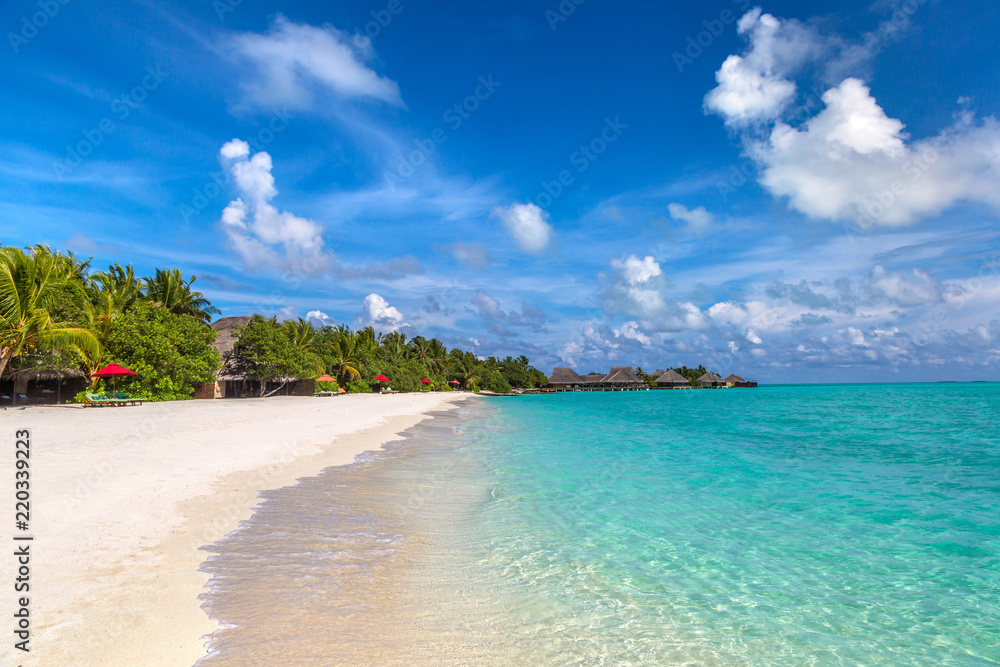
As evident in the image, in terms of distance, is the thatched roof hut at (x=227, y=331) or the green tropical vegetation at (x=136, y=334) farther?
the thatched roof hut at (x=227, y=331)

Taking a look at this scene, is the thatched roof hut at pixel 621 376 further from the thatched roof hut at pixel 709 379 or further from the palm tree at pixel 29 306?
the palm tree at pixel 29 306

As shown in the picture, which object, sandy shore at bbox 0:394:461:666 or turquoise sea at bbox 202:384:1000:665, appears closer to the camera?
sandy shore at bbox 0:394:461:666

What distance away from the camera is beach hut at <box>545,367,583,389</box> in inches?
4122

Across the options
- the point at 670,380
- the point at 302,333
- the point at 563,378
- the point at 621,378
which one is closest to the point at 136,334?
the point at 302,333

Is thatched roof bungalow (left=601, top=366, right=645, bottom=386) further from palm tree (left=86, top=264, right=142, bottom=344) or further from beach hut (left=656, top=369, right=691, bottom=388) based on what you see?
palm tree (left=86, top=264, right=142, bottom=344)

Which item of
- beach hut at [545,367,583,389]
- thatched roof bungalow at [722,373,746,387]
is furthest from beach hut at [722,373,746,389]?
beach hut at [545,367,583,389]

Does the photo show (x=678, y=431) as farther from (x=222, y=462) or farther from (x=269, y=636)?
(x=269, y=636)

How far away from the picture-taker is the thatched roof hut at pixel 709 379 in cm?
12812

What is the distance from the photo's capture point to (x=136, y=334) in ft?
84.4

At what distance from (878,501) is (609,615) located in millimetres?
7312

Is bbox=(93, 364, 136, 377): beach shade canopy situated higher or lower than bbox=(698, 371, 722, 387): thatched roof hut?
higher

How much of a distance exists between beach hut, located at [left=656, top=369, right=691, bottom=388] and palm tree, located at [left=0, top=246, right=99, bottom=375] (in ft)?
377

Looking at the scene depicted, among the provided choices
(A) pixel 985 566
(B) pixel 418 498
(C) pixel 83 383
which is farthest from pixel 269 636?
(C) pixel 83 383

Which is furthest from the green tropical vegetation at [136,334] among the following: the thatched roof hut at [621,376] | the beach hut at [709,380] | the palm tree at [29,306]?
the beach hut at [709,380]
